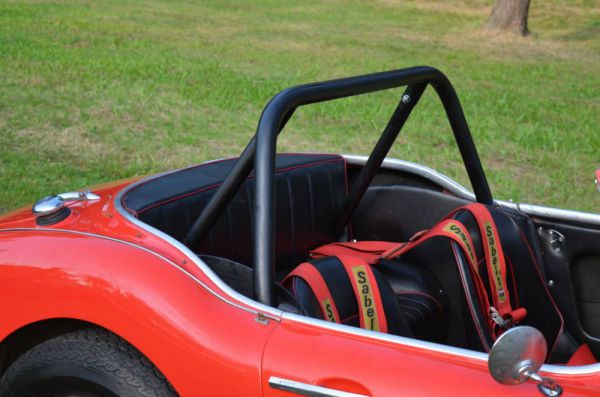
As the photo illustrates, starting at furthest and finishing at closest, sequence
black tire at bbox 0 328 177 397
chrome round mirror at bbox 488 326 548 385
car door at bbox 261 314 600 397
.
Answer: black tire at bbox 0 328 177 397 → car door at bbox 261 314 600 397 → chrome round mirror at bbox 488 326 548 385

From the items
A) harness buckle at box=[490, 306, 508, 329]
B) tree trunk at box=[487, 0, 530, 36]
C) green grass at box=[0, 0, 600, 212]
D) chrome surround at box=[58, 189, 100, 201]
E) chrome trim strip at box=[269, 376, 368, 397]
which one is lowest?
green grass at box=[0, 0, 600, 212]

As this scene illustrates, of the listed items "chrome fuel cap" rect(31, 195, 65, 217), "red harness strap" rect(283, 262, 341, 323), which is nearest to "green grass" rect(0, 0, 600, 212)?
"chrome fuel cap" rect(31, 195, 65, 217)

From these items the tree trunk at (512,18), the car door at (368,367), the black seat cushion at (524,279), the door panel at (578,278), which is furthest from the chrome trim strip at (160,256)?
the tree trunk at (512,18)

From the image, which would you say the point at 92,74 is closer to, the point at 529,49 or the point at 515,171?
the point at 515,171

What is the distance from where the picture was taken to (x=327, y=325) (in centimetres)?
218

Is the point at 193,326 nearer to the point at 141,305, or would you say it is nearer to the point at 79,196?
the point at 141,305

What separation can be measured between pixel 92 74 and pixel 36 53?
4.25 feet

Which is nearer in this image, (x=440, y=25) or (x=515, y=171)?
(x=515, y=171)

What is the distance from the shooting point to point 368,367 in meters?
2.07

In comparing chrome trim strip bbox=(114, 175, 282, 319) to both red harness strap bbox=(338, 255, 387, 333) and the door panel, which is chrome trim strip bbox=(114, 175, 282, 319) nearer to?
red harness strap bbox=(338, 255, 387, 333)

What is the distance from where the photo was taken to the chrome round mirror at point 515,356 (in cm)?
183

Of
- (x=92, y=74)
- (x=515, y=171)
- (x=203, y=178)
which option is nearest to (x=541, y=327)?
(x=203, y=178)

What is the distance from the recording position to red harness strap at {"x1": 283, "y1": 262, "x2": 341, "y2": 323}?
249 centimetres

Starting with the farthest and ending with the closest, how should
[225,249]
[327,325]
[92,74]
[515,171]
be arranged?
[92,74] → [515,171] → [225,249] → [327,325]
